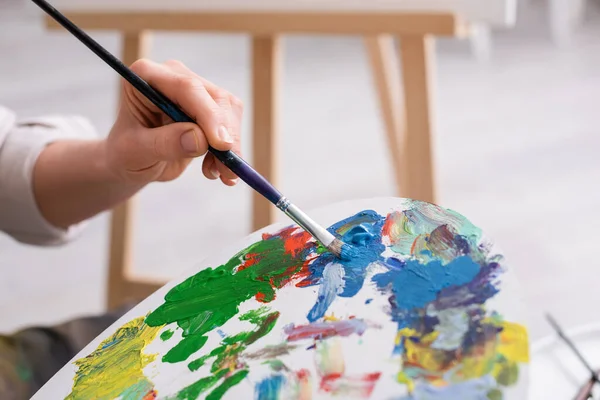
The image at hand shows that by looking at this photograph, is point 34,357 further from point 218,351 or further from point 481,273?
point 481,273

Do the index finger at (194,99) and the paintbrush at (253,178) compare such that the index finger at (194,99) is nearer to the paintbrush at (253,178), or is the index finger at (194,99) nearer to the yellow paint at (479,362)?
the paintbrush at (253,178)

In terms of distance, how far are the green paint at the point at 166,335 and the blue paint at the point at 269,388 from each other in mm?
110

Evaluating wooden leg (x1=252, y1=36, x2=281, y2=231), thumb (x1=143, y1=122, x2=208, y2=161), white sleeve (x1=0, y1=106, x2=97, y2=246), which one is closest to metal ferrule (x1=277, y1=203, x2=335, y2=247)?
thumb (x1=143, y1=122, x2=208, y2=161)

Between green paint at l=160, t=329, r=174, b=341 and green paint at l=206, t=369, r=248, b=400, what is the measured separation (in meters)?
0.08

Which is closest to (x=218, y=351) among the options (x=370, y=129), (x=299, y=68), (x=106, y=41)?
(x=370, y=129)

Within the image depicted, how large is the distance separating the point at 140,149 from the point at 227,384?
294 millimetres

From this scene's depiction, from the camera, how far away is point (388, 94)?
1398 millimetres

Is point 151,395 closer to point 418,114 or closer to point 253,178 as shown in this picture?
point 253,178

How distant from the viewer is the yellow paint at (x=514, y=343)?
0.45 metres

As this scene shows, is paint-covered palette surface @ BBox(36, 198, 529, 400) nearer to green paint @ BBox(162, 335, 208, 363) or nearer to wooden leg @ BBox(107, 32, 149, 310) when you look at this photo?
green paint @ BBox(162, 335, 208, 363)

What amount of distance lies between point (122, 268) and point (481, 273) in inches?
36.9

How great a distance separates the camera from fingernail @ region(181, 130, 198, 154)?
0.63 m

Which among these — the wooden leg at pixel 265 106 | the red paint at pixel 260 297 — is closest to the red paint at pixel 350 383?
the red paint at pixel 260 297

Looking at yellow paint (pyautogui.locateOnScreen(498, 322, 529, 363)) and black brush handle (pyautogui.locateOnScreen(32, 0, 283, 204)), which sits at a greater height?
black brush handle (pyautogui.locateOnScreen(32, 0, 283, 204))
